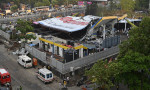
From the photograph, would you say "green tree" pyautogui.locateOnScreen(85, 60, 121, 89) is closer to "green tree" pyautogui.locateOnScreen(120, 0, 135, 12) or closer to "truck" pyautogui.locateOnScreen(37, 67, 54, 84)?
"truck" pyautogui.locateOnScreen(37, 67, 54, 84)

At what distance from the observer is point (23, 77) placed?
2333 centimetres

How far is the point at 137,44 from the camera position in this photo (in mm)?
16812

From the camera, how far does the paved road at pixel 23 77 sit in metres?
21.1

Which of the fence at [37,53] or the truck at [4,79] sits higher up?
the fence at [37,53]

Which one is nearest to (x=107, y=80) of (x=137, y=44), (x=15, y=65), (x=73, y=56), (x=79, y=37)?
(x=137, y=44)

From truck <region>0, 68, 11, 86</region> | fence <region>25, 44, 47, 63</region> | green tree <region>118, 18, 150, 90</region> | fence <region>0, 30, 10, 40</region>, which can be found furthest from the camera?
fence <region>0, 30, 10, 40</region>

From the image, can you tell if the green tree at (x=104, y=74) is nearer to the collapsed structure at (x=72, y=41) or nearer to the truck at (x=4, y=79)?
the collapsed structure at (x=72, y=41)

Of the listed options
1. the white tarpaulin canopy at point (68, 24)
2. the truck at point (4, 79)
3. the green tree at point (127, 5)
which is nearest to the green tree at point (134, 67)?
the truck at point (4, 79)

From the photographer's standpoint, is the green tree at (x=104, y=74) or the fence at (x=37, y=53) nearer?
the green tree at (x=104, y=74)

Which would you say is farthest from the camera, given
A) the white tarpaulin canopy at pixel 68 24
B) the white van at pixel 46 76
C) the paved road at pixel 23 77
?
the white tarpaulin canopy at pixel 68 24

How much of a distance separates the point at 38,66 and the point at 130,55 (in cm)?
1357

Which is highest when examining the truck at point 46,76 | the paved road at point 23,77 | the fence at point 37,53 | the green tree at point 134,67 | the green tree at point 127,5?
the green tree at point 127,5

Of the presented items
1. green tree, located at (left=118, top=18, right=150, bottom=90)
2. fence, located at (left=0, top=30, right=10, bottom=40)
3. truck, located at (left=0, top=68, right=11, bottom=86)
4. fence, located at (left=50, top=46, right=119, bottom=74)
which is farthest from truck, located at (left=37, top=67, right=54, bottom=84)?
fence, located at (left=0, top=30, right=10, bottom=40)

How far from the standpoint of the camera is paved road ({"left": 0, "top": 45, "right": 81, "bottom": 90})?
21078 millimetres
